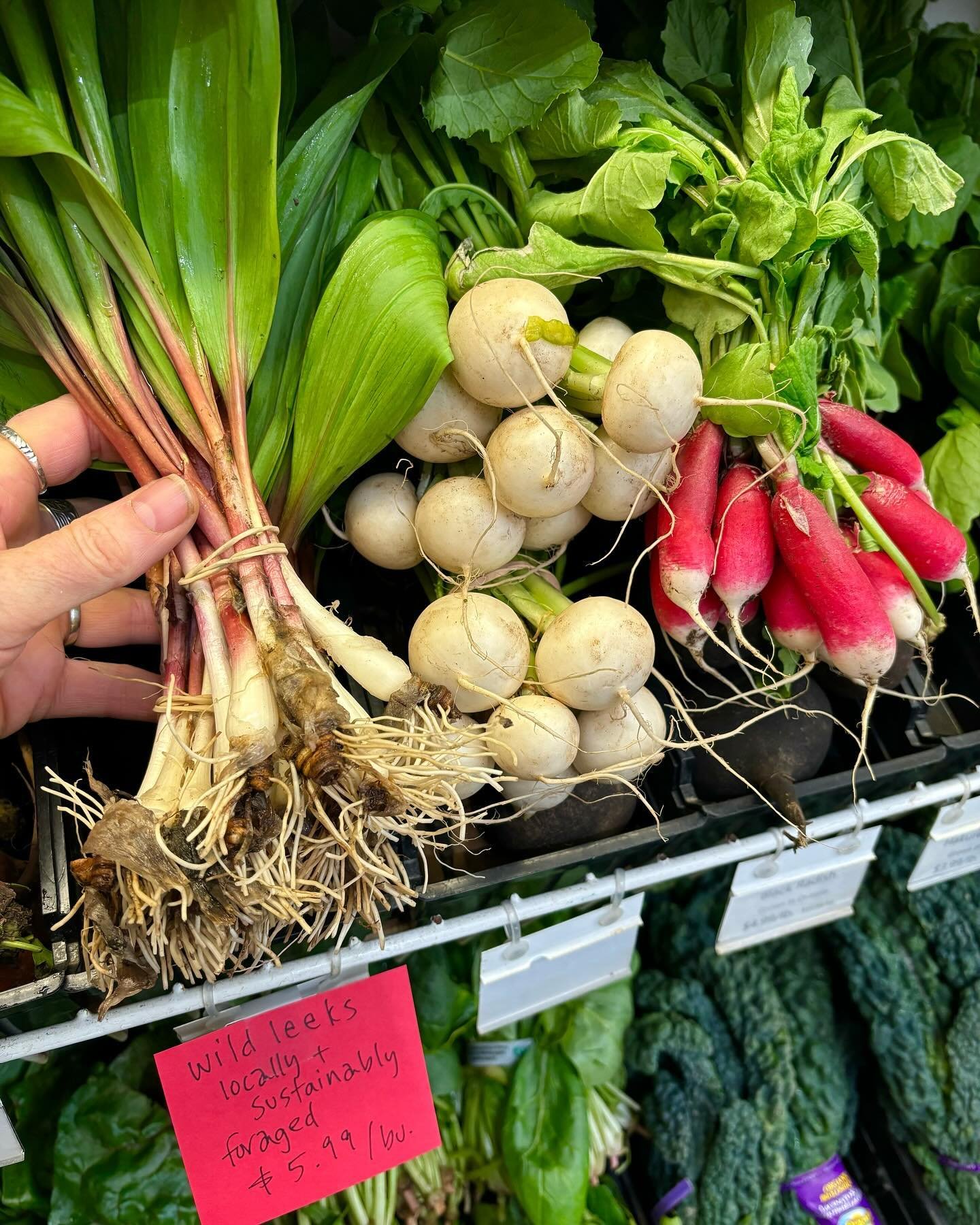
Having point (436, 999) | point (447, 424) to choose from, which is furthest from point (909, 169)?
point (436, 999)

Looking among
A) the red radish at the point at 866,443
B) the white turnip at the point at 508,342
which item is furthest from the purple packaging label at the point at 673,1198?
the white turnip at the point at 508,342

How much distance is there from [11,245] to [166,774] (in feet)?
1.36

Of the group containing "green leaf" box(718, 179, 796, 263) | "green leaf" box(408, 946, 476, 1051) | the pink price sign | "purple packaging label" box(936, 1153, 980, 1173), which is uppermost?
"green leaf" box(718, 179, 796, 263)

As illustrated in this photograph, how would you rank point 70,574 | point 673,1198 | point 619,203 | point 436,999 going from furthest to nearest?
point 673,1198
point 436,999
point 619,203
point 70,574

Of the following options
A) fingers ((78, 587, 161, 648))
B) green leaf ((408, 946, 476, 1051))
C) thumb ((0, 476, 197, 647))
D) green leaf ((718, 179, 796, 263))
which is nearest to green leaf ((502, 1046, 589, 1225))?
green leaf ((408, 946, 476, 1051))

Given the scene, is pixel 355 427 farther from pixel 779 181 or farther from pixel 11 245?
pixel 779 181

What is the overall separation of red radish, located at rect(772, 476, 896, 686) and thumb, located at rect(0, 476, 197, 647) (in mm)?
531

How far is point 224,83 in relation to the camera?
67 cm

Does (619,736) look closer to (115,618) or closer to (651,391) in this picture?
(651,391)

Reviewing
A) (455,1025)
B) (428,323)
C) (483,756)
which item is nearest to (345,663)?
(483,756)

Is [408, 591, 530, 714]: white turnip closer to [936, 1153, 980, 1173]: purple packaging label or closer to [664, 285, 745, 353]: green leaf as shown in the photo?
[664, 285, 745, 353]: green leaf

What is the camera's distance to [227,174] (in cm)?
69

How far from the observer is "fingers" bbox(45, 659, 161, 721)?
28.7 inches

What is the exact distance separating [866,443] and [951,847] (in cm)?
50
